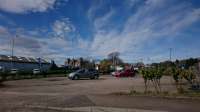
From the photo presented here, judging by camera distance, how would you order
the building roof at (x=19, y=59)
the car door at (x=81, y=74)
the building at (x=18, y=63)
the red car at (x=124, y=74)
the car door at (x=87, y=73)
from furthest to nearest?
1. the building roof at (x=19, y=59)
2. the building at (x=18, y=63)
3. the red car at (x=124, y=74)
4. the car door at (x=87, y=73)
5. the car door at (x=81, y=74)

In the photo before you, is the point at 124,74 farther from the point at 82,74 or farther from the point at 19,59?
the point at 19,59

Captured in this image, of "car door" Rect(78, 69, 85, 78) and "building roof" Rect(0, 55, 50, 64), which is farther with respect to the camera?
"building roof" Rect(0, 55, 50, 64)

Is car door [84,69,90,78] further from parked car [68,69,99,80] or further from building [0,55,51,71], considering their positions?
building [0,55,51,71]

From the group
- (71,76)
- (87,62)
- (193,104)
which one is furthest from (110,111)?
(87,62)

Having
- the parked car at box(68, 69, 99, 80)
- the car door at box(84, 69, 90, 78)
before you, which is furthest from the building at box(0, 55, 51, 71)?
the car door at box(84, 69, 90, 78)

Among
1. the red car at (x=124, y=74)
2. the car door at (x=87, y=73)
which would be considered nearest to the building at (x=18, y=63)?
the red car at (x=124, y=74)

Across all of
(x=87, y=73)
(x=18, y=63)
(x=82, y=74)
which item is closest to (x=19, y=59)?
(x=18, y=63)

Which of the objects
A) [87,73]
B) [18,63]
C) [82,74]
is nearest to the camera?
[82,74]

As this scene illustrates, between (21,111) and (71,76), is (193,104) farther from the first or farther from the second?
(71,76)

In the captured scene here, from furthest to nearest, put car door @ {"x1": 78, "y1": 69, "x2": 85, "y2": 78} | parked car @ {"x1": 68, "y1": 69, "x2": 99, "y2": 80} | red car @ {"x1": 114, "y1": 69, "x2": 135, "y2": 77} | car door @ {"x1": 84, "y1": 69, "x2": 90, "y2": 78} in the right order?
red car @ {"x1": 114, "y1": 69, "x2": 135, "y2": 77} → car door @ {"x1": 84, "y1": 69, "x2": 90, "y2": 78} → car door @ {"x1": 78, "y1": 69, "x2": 85, "y2": 78} → parked car @ {"x1": 68, "y1": 69, "x2": 99, "y2": 80}

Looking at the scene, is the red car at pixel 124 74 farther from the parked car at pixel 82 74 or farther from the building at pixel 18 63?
the building at pixel 18 63

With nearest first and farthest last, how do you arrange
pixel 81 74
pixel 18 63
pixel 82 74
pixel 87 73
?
pixel 81 74, pixel 82 74, pixel 87 73, pixel 18 63

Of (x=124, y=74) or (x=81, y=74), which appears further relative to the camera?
(x=124, y=74)

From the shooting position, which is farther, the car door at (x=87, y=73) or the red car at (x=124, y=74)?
the red car at (x=124, y=74)
